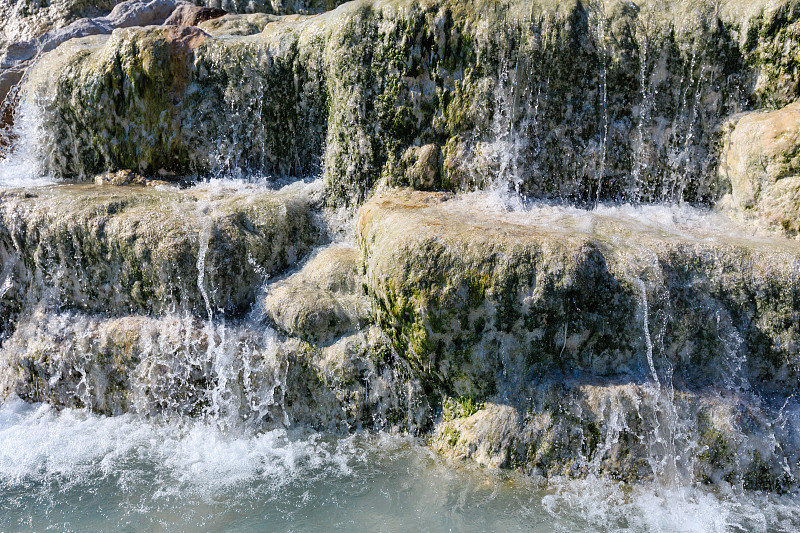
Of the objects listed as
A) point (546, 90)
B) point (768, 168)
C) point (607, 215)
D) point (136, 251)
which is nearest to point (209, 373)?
point (136, 251)

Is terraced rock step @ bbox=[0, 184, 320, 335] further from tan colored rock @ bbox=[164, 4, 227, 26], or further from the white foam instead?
tan colored rock @ bbox=[164, 4, 227, 26]

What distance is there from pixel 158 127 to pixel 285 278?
3.24 m

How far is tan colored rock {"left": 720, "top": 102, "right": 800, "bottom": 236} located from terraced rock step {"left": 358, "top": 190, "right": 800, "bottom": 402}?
2.53 feet

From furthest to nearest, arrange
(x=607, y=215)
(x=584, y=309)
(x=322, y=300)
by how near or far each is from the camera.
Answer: (x=607, y=215) → (x=322, y=300) → (x=584, y=309)

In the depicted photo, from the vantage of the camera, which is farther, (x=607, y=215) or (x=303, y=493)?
(x=607, y=215)

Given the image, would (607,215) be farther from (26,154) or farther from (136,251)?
(26,154)

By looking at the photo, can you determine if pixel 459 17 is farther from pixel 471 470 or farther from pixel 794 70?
pixel 471 470

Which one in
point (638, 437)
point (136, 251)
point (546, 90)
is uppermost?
point (546, 90)

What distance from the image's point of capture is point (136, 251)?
6469 mm

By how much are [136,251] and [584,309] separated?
4.37 m

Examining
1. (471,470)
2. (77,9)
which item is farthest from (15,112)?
(471,470)

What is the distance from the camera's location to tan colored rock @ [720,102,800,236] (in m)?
6.24

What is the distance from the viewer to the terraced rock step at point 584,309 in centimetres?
541

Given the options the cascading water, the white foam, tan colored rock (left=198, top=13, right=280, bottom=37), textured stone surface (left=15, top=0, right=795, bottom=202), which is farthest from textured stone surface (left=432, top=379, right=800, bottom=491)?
tan colored rock (left=198, top=13, right=280, bottom=37)
